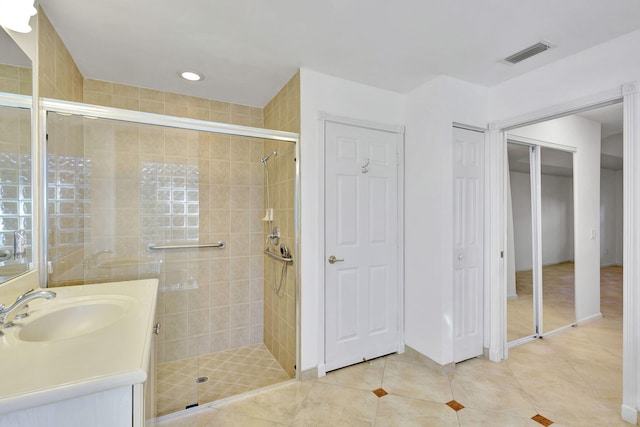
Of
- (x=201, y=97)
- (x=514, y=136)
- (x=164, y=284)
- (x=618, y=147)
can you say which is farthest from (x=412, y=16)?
(x=618, y=147)

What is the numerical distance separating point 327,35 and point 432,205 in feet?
5.05

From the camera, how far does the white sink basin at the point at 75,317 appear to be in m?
1.23

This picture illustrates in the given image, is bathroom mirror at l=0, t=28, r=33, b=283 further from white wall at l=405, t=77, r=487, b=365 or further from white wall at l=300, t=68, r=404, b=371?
white wall at l=405, t=77, r=487, b=365

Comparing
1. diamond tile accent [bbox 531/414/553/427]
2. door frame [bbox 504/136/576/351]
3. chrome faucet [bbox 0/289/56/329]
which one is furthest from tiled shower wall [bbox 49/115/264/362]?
door frame [bbox 504/136/576/351]

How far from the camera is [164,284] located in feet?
6.87

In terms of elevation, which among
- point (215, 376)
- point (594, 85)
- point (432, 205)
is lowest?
point (215, 376)

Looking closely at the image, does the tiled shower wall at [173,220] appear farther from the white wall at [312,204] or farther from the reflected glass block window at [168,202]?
the white wall at [312,204]

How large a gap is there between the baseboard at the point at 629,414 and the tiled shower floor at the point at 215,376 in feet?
7.47

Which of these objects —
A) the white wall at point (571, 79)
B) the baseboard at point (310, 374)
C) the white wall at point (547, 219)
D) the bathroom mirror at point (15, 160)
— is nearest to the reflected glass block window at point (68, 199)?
the bathroom mirror at point (15, 160)

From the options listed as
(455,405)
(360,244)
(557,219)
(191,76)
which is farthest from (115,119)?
(557,219)

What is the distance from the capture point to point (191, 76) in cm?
244

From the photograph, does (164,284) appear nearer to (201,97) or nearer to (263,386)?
(263,386)

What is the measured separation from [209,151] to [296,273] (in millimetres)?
1332

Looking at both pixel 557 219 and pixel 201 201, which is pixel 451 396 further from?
pixel 201 201
